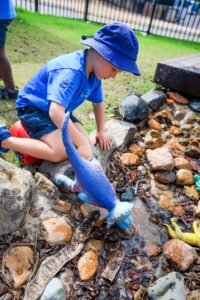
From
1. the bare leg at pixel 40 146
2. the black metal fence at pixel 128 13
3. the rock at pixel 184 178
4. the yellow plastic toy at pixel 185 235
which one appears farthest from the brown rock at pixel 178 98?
the black metal fence at pixel 128 13

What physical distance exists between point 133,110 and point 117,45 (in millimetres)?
1132

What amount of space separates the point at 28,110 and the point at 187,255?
1.37 metres

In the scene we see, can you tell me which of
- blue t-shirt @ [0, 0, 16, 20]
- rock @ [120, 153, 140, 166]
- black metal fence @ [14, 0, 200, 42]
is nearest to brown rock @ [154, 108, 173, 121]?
rock @ [120, 153, 140, 166]

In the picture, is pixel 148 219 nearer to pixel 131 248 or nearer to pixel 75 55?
pixel 131 248

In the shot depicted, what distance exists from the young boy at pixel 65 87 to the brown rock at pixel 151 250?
67 cm

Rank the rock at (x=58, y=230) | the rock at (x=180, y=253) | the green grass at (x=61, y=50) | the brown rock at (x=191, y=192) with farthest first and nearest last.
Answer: the green grass at (x=61, y=50) → the brown rock at (x=191, y=192) → the rock at (x=180, y=253) → the rock at (x=58, y=230)

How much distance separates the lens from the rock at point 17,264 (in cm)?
144

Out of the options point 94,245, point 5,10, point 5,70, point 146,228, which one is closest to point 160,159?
point 146,228

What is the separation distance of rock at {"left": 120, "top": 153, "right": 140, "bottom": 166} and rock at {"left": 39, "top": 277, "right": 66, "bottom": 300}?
115 cm

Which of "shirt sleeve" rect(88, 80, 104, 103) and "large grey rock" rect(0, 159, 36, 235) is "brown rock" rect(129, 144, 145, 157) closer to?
"shirt sleeve" rect(88, 80, 104, 103)

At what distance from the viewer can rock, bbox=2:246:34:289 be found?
4.73ft

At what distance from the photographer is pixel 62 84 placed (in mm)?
1794

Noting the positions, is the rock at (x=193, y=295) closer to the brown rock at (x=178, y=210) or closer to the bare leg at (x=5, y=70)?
the brown rock at (x=178, y=210)

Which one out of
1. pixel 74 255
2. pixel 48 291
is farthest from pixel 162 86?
pixel 48 291
